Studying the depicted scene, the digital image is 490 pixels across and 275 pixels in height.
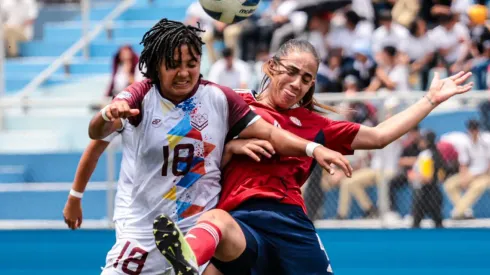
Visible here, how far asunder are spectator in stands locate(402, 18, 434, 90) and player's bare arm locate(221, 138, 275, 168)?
22.7 ft

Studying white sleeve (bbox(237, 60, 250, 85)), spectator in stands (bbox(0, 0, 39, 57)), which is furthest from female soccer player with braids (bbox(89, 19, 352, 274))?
spectator in stands (bbox(0, 0, 39, 57))

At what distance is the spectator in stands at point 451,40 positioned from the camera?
462 inches

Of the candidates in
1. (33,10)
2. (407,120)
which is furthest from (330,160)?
(33,10)

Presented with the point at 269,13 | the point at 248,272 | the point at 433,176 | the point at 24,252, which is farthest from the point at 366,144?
the point at 269,13

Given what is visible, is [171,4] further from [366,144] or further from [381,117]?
[366,144]

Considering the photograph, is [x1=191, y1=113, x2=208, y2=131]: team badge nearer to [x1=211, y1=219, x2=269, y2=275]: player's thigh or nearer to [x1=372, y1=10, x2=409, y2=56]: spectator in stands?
[x1=211, y1=219, x2=269, y2=275]: player's thigh

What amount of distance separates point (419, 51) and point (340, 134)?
23.6 ft

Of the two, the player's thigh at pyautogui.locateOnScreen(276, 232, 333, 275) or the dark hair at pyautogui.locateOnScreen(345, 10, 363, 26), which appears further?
the dark hair at pyautogui.locateOnScreen(345, 10, 363, 26)

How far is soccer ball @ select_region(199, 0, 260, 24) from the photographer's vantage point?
536 centimetres

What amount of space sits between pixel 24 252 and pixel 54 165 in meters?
1.34

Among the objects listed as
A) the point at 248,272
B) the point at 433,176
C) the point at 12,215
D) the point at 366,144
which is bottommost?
the point at 12,215

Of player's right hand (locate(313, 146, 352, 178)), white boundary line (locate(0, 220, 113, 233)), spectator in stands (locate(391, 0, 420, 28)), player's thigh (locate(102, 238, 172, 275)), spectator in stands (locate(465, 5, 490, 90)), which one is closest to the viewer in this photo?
player's right hand (locate(313, 146, 352, 178))

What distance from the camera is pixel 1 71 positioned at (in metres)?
13.5

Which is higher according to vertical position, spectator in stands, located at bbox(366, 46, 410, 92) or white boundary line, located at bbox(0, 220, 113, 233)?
spectator in stands, located at bbox(366, 46, 410, 92)
